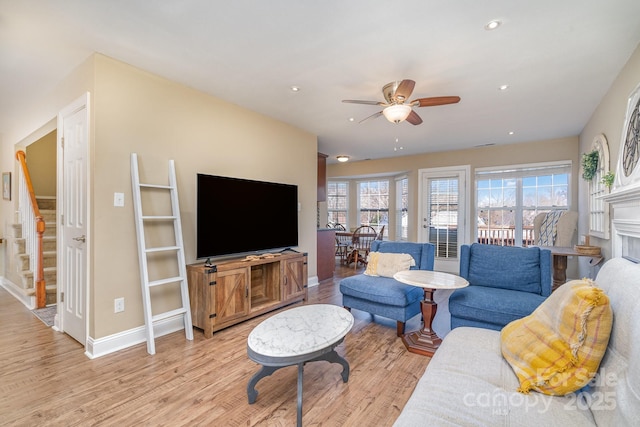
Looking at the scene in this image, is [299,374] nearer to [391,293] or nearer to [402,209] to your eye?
[391,293]

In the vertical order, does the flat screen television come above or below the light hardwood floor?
above

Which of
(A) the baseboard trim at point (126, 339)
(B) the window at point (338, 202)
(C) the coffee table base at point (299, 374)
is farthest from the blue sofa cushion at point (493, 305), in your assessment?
(B) the window at point (338, 202)

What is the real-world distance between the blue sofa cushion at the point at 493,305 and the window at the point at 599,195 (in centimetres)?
135

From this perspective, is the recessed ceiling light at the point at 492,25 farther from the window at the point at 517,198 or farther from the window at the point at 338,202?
the window at the point at 338,202

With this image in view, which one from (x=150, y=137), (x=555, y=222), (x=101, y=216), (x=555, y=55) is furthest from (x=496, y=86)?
(x=101, y=216)

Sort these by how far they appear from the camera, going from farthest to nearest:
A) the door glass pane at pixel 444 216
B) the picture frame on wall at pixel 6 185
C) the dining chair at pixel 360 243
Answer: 1. the dining chair at pixel 360 243
2. the door glass pane at pixel 444 216
3. the picture frame on wall at pixel 6 185

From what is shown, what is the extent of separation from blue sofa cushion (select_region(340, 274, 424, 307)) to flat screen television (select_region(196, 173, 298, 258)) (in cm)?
119

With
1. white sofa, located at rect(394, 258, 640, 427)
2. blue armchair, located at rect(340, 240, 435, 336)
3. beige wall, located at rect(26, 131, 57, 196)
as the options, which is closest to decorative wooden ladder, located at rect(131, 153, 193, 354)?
blue armchair, located at rect(340, 240, 435, 336)

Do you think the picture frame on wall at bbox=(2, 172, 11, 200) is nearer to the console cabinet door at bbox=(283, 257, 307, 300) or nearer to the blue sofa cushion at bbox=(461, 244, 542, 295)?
the console cabinet door at bbox=(283, 257, 307, 300)

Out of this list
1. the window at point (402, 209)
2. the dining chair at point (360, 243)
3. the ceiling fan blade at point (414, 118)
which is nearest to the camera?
the ceiling fan blade at point (414, 118)

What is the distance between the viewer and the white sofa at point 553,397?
897 mm

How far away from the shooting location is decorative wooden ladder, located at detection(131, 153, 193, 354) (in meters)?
2.51

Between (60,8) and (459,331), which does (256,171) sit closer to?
(60,8)

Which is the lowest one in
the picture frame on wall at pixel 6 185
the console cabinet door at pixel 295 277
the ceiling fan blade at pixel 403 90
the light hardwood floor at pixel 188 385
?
the light hardwood floor at pixel 188 385
